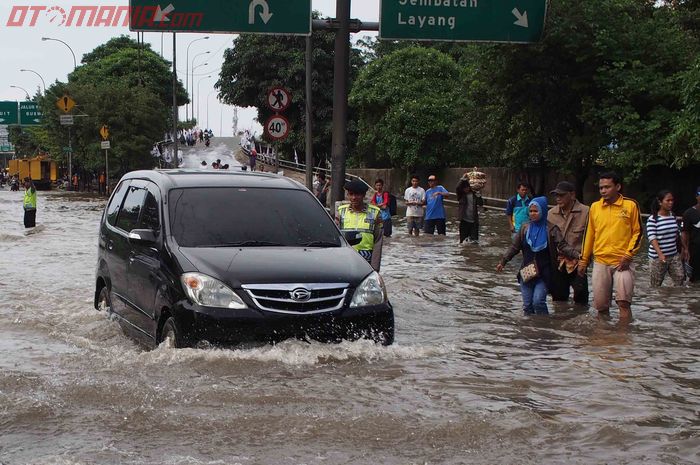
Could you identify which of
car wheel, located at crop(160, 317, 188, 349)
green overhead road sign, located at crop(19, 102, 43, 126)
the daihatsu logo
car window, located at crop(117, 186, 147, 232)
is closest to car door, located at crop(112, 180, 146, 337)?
car window, located at crop(117, 186, 147, 232)

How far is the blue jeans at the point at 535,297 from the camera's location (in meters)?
11.5

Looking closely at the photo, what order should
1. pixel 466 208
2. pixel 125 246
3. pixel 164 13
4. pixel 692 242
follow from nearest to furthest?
pixel 125 246 → pixel 692 242 → pixel 164 13 → pixel 466 208

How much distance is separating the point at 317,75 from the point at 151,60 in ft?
127

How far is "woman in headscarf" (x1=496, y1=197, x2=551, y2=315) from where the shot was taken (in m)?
11.3

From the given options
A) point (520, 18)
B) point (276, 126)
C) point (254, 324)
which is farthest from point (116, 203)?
point (520, 18)

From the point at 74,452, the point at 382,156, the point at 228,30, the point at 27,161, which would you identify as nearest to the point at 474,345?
the point at 74,452

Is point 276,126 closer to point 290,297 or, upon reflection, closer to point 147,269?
point 147,269

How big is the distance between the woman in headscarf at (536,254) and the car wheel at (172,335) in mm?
4485

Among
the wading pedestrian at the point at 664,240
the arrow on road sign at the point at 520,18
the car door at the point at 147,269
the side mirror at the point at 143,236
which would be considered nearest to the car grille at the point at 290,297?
the car door at the point at 147,269

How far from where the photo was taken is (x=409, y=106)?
4631 cm

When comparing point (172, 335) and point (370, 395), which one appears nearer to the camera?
point (370, 395)

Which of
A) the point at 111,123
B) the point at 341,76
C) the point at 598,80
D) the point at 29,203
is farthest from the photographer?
the point at 111,123

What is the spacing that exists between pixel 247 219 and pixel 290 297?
134 centimetres

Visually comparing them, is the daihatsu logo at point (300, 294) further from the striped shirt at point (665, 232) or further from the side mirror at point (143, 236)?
the striped shirt at point (665, 232)
